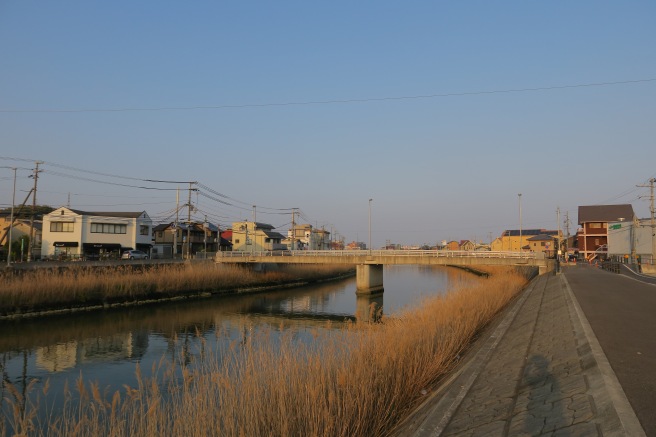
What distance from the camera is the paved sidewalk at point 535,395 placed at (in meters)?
5.04

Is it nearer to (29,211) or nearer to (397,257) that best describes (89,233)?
(29,211)

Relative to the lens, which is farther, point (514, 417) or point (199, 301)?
point (199, 301)

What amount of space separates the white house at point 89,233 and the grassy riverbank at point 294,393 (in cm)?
4733

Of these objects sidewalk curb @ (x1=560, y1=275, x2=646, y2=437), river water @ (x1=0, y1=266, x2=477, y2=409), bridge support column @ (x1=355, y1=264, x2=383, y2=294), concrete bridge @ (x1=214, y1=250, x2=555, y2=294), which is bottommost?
river water @ (x1=0, y1=266, x2=477, y2=409)

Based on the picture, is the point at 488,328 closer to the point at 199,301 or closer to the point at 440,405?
the point at 440,405

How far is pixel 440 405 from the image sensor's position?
22.4ft

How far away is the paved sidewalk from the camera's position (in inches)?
199

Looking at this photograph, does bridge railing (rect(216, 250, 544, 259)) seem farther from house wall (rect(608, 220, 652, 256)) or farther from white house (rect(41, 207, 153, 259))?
house wall (rect(608, 220, 652, 256))

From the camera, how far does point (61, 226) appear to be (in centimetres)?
5231

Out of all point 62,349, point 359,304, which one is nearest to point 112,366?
point 62,349

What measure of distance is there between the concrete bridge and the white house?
1414 cm

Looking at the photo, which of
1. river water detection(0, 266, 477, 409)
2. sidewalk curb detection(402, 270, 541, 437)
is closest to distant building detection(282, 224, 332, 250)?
river water detection(0, 266, 477, 409)

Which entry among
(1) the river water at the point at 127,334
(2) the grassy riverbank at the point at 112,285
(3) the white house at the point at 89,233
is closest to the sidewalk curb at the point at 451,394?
(1) the river water at the point at 127,334

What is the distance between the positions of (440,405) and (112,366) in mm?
13579
